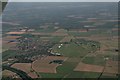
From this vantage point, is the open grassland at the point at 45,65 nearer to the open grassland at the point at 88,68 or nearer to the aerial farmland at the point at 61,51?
the aerial farmland at the point at 61,51

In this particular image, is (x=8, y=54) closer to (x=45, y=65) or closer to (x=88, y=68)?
(x=45, y=65)

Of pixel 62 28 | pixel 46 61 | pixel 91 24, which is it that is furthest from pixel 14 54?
pixel 91 24

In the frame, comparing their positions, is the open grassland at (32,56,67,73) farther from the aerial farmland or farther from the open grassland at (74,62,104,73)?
the open grassland at (74,62,104,73)

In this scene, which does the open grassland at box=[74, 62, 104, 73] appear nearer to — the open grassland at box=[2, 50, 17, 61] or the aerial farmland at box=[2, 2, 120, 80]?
the aerial farmland at box=[2, 2, 120, 80]

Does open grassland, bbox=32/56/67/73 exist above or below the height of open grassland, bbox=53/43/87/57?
above

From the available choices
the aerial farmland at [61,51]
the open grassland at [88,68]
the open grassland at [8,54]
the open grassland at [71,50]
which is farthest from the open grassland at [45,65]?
the open grassland at [8,54]

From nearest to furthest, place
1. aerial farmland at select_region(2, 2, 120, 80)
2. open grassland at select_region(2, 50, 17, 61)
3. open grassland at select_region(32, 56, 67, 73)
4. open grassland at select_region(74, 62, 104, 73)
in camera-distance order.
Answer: aerial farmland at select_region(2, 2, 120, 80), open grassland at select_region(74, 62, 104, 73), open grassland at select_region(32, 56, 67, 73), open grassland at select_region(2, 50, 17, 61)

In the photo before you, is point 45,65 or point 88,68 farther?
point 45,65

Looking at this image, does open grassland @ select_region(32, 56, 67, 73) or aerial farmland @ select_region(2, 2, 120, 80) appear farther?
open grassland @ select_region(32, 56, 67, 73)

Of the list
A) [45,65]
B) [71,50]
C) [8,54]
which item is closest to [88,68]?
[45,65]

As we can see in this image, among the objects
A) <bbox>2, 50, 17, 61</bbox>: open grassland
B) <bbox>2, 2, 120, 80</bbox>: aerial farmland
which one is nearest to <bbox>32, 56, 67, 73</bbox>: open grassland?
<bbox>2, 2, 120, 80</bbox>: aerial farmland

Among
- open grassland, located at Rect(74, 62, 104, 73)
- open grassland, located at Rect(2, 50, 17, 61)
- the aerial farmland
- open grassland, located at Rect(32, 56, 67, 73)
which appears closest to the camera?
the aerial farmland
